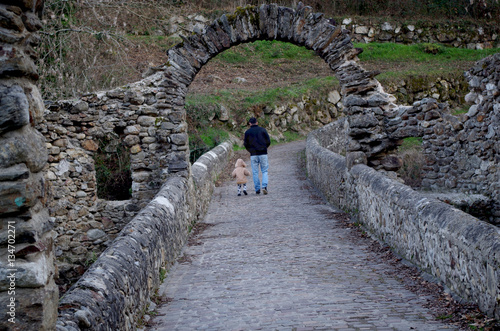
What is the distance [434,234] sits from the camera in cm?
493

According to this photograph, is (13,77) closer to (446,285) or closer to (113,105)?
(446,285)

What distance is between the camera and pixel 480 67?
32.2 feet

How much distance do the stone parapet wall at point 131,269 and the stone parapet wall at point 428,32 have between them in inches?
1188

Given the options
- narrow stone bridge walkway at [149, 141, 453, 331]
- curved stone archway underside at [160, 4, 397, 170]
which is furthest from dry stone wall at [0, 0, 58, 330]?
curved stone archway underside at [160, 4, 397, 170]

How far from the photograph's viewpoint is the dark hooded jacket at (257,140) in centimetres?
1205

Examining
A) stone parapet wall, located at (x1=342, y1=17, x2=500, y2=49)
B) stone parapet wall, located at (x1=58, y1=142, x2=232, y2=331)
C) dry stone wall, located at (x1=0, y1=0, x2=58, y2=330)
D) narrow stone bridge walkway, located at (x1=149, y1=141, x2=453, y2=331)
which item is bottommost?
narrow stone bridge walkway, located at (x1=149, y1=141, x2=453, y2=331)

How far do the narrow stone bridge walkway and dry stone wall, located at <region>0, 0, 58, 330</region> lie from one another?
216 cm

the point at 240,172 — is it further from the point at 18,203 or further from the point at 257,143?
the point at 18,203

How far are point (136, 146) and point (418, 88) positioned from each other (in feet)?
71.8

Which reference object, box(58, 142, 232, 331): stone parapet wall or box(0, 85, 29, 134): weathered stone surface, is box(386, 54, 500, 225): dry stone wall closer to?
box(58, 142, 232, 331): stone parapet wall

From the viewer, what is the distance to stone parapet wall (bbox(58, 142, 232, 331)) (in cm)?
335

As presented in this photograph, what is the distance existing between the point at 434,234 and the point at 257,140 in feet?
24.5

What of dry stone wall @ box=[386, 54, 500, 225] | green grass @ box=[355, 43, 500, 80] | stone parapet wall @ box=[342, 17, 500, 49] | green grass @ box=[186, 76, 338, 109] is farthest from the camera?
stone parapet wall @ box=[342, 17, 500, 49]

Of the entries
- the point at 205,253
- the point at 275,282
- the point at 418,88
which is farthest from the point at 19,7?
the point at 418,88
